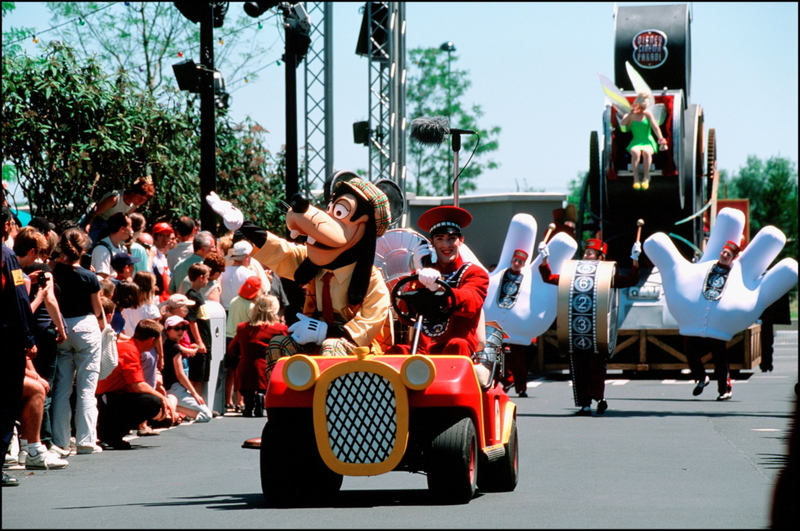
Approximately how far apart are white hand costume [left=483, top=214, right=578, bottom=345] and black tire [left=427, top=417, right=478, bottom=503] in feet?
30.2

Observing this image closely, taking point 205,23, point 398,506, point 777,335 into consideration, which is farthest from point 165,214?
point 777,335

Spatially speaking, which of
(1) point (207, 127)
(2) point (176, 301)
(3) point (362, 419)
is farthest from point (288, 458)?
(1) point (207, 127)

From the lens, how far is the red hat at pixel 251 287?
13.6 meters

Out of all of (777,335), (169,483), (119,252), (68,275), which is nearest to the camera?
(169,483)

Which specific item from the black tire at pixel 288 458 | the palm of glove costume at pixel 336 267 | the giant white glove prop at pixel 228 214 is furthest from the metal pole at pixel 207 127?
the black tire at pixel 288 458

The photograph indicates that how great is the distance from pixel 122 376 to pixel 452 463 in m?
4.46

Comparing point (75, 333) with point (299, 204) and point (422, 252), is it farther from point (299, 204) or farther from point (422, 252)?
point (299, 204)

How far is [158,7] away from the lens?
3625 centimetres

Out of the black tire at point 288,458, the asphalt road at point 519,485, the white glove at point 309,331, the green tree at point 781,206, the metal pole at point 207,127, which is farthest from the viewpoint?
the green tree at point 781,206

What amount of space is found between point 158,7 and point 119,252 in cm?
2619

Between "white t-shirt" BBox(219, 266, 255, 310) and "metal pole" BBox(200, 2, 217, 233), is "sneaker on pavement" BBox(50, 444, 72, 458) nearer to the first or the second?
"white t-shirt" BBox(219, 266, 255, 310)

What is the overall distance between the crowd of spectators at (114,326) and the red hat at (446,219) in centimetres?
119

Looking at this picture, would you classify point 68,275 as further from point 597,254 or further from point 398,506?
point 597,254

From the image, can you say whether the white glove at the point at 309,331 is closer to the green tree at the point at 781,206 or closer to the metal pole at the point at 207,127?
the metal pole at the point at 207,127
